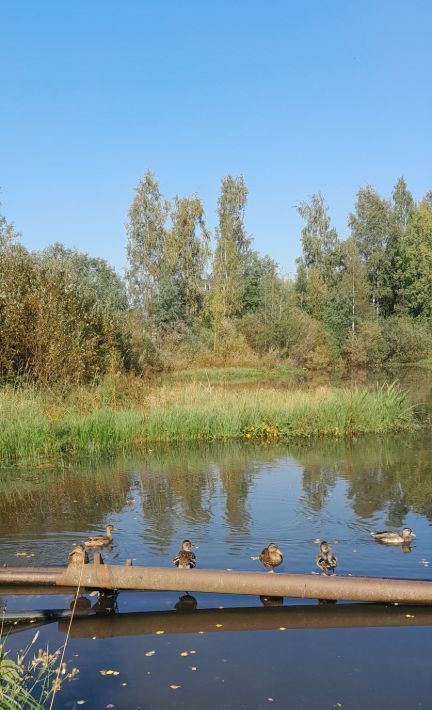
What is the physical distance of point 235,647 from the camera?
666cm

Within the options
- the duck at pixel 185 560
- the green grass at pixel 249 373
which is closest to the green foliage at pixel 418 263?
the green grass at pixel 249 373

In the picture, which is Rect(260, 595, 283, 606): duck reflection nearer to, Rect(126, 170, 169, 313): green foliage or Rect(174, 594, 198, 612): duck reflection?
Rect(174, 594, 198, 612): duck reflection

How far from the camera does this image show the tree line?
56438 mm

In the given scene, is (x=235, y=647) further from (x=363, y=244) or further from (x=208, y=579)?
(x=363, y=244)

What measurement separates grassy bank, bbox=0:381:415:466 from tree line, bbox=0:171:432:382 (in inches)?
760

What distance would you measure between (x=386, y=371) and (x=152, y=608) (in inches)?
1816

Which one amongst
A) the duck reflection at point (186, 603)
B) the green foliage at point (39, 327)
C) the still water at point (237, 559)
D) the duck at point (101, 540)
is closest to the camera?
the still water at point (237, 559)

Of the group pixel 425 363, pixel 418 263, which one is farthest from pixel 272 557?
pixel 418 263

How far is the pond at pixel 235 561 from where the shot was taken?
5.94 meters

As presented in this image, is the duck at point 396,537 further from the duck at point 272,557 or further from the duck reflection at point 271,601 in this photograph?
the duck reflection at point 271,601

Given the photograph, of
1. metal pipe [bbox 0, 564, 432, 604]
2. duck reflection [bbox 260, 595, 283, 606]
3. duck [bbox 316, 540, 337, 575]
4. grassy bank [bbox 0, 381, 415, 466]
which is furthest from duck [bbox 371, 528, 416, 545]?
grassy bank [bbox 0, 381, 415, 466]

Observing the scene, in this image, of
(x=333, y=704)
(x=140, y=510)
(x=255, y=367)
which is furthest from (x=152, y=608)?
(x=255, y=367)

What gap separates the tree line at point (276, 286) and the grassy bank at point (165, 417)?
19.3m

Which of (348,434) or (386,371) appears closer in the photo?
(348,434)
